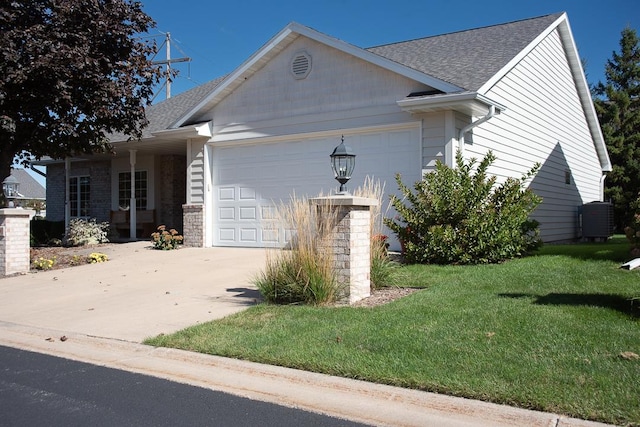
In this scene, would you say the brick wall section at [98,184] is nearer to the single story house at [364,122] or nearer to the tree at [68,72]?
the single story house at [364,122]

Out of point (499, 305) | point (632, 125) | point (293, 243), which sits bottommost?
point (499, 305)

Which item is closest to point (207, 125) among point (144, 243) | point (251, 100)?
point (251, 100)

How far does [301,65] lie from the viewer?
1359 cm

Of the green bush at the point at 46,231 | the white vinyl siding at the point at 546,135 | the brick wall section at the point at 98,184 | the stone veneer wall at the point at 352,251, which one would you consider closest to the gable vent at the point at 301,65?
the white vinyl siding at the point at 546,135

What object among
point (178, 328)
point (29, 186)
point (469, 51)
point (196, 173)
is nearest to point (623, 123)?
point (469, 51)

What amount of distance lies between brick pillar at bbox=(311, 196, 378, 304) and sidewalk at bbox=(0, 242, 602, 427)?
1.45 meters

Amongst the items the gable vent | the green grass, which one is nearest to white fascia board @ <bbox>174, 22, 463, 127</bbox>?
the gable vent

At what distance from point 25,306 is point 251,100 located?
7792 millimetres

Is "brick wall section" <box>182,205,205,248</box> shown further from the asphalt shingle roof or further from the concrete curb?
the concrete curb

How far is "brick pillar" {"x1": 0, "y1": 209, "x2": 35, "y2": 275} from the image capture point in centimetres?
1169

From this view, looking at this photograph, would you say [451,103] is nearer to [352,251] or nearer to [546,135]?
[352,251]

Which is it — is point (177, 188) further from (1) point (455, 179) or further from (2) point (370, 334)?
(2) point (370, 334)

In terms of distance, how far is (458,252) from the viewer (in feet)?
32.2

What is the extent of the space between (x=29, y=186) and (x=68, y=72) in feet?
159
